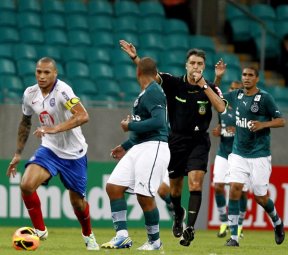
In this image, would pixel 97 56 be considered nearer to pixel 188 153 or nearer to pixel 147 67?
pixel 188 153

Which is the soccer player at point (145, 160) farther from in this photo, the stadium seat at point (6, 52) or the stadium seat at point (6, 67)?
the stadium seat at point (6, 52)

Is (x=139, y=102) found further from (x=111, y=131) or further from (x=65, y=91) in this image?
(x=111, y=131)

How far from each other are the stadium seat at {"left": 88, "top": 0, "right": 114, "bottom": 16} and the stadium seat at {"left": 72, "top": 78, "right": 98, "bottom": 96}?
2.70 meters

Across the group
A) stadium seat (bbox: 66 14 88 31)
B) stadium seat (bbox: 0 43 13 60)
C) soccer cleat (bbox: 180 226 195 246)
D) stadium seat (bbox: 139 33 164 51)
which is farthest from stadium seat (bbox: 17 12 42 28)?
soccer cleat (bbox: 180 226 195 246)

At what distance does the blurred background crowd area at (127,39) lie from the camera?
2184 centimetres

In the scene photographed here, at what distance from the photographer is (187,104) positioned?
1471cm

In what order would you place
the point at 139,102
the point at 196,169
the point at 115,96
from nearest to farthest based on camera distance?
the point at 139,102, the point at 196,169, the point at 115,96

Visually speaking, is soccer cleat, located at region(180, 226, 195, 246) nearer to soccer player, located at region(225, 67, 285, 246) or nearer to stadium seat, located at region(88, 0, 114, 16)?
soccer player, located at region(225, 67, 285, 246)

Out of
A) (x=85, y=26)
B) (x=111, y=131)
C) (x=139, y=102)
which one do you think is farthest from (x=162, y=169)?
(x=85, y=26)

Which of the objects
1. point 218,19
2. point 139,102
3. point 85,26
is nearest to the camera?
point 139,102

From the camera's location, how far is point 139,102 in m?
12.7

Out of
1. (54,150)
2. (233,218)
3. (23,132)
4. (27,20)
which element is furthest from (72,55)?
(54,150)

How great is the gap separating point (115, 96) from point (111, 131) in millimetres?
1959

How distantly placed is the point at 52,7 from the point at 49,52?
163 cm
